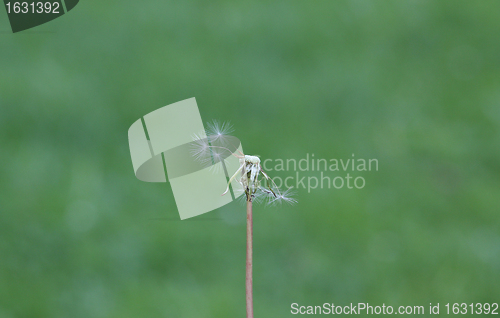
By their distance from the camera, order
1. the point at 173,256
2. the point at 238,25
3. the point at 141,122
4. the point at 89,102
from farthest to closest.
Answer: the point at 238,25
the point at 89,102
the point at 173,256
the point at 141,122

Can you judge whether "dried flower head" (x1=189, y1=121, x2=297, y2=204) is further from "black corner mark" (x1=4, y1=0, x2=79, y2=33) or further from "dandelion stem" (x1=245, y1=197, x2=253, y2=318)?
"black corner mark" (x1=4, y1=0, x2=79, y2=33)

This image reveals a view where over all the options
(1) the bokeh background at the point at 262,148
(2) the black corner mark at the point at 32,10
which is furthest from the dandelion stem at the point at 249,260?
(2) the black corner mark at the point at 32,10

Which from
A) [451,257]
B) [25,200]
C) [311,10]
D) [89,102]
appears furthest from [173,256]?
[311,10]

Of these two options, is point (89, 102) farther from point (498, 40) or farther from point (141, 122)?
point (498, 40)

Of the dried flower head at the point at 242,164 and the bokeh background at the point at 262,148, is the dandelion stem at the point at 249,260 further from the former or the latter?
the bokeh background at the point at 262,148

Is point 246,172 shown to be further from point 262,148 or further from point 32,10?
point 262,148

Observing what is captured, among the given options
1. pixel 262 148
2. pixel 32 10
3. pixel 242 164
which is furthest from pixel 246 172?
A: pixel 262 148

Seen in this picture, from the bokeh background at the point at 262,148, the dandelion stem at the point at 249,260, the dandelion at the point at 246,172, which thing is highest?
the bokeh background at the point at 262,148
